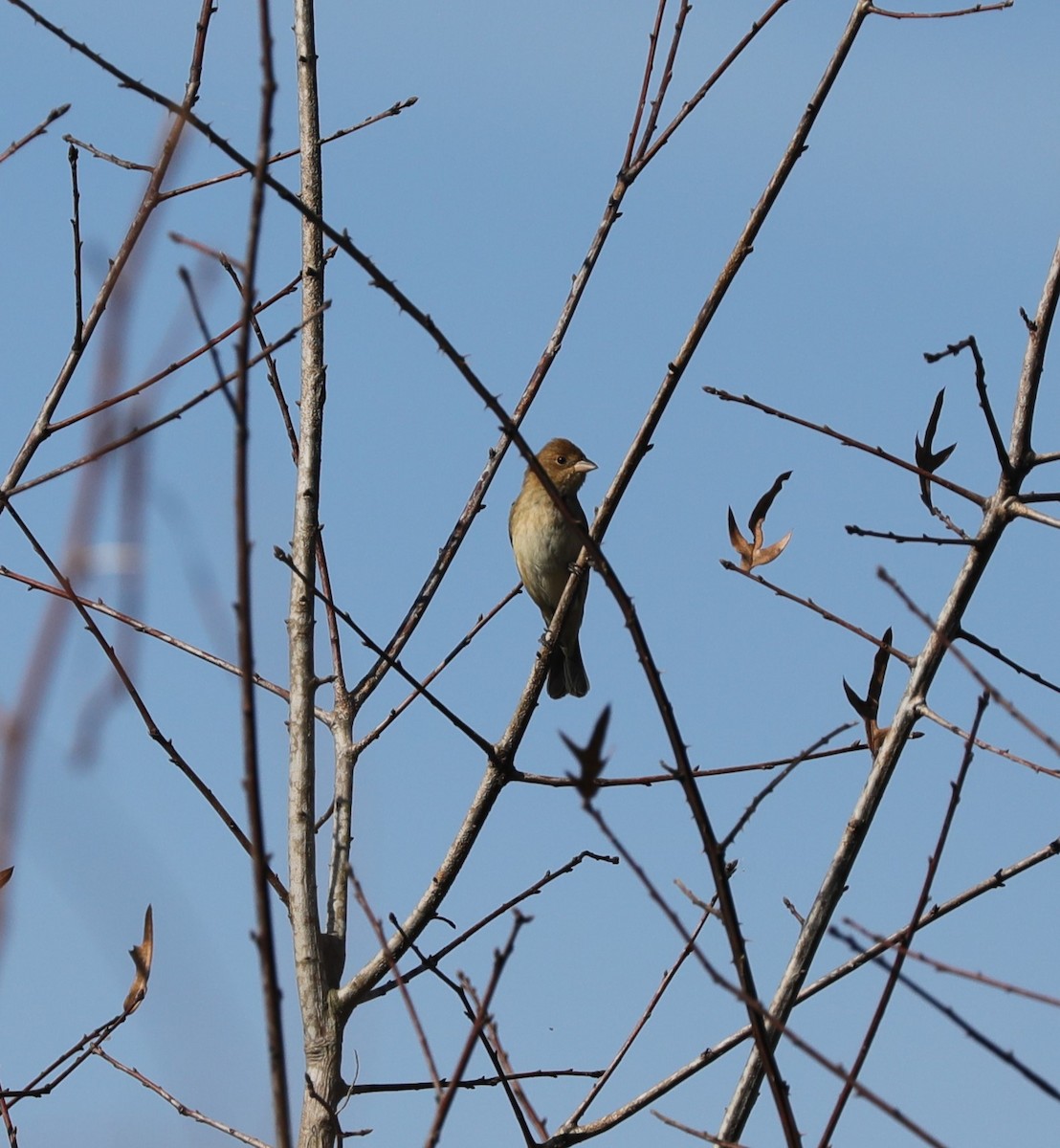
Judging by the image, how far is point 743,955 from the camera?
2105 mm

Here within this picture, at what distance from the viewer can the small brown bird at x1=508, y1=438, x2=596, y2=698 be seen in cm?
873

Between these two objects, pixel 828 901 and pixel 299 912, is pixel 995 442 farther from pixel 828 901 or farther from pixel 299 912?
pixel 299 912

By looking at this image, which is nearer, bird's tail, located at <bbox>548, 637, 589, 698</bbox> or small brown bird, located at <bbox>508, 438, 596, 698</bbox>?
small brown bird, located at <bbox>508, 438, 596, 698</bbox>

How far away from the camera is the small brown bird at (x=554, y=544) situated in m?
8.73

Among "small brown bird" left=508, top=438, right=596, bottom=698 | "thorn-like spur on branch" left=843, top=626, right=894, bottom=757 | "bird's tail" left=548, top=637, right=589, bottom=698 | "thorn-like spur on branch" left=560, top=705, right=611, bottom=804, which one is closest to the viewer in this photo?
"thorn-like spur on branch" left=560, top=705, right=611, bottom=804

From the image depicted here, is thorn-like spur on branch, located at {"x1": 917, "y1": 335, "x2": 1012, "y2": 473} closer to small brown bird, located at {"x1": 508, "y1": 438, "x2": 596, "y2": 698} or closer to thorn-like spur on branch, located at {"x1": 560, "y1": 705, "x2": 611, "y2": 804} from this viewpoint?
thorn-like spur on branch, located at {"x1": 560, "y1": 705, "x2": 611, "y2": 804}

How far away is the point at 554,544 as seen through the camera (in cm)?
875

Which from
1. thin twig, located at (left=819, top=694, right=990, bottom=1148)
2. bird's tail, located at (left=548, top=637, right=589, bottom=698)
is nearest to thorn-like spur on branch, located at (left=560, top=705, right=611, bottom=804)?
thin twig, located at (left=819, top=694, right=990, bottom=1148)

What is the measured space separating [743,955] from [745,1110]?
0.45 metres

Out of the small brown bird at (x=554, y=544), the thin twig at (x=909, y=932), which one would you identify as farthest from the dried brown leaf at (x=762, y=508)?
the small brown bird at (x=554, y=544)

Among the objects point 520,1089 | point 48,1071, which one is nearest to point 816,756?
point 520,1089

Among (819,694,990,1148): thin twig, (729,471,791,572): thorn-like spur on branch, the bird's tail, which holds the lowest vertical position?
(819,694,990,1148): thin twig

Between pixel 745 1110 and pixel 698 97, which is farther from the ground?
pixel 698 97

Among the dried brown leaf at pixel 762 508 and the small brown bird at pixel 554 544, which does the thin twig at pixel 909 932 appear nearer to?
the dried brown leaf at pixel 762 508
